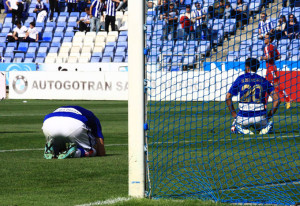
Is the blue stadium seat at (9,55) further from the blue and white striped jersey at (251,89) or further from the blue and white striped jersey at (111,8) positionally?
the blue and white striped jersey at (251,89)

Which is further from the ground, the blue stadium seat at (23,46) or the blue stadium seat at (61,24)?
the blue stadium seat at (61,24)

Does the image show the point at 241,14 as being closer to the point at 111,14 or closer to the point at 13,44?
the point at 111,14

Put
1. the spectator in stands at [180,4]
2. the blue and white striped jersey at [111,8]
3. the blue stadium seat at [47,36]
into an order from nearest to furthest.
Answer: the spectator in stands at [180,4] → the blue and white striped jersey at [111,8] → the blue stadium seat at [47,36]

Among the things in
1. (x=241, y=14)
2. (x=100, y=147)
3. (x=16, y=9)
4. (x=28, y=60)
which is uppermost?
(x=241, y=14)

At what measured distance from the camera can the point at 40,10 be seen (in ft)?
123

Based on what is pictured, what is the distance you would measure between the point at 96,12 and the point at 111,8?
142 cm

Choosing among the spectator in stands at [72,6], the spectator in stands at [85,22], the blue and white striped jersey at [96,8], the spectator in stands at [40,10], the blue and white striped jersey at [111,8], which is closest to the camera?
the blue and white striped jersey at [111,8]

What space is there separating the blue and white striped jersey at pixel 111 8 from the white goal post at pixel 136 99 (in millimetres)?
26294

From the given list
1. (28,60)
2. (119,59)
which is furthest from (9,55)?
(119,59)

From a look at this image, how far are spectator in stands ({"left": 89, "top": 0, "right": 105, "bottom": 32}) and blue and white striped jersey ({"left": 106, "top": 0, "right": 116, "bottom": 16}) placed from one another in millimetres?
931

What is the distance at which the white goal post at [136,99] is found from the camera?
6.21 m

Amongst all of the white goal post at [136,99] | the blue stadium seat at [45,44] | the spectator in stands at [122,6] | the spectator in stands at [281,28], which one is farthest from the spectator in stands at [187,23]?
the blue stadium seat at [45,44]

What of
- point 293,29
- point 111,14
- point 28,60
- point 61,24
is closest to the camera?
point 293,29

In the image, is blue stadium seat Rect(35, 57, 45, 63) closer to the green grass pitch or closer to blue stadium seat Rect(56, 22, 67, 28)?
blue stadium seat Rect(56, 22, 67, 28)
